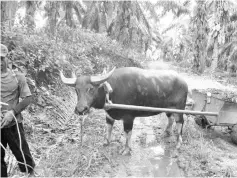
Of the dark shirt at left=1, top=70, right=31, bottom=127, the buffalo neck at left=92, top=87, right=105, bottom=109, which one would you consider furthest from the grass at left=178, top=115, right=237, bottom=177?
the dark shirt at left=1, top=70, right=31, bottom=127

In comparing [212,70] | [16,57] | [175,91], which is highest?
[16,57]

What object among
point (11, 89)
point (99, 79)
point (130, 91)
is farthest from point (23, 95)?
point (130, 91)

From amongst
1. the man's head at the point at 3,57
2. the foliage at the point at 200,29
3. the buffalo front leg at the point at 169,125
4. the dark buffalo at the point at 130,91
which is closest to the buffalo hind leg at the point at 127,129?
the dark buffalo at the point at 130,91

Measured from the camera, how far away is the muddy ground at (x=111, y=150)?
15.4 feet

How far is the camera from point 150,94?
5.82 meters

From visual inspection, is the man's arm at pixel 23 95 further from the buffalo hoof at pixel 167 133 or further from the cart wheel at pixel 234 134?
the cart wheel at pixel 234 134

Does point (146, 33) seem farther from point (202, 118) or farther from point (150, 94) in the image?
point (150, 94)

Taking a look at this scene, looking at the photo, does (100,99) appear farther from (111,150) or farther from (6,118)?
(6,118)

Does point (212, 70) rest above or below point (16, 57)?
below

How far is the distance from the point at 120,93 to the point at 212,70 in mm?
17167

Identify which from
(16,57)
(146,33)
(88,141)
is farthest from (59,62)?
(146,33)

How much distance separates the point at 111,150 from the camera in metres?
5.67

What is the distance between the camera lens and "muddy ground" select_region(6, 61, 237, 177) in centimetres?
468

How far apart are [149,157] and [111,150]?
0.75 m
